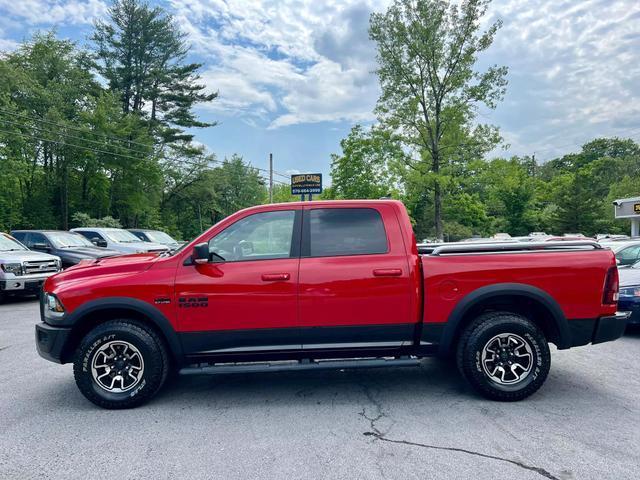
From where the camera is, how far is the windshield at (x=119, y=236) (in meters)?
15.3

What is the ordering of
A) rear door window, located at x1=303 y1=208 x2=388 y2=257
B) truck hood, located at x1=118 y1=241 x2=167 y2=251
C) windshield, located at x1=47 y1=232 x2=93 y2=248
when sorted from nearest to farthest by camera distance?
rear door window, located at x1=303 y1=208 x2=388 y2=257 < windshield, located at x1=47 y1=232 x2=93 y2=248 < truck hood, located at x1=118 y1=241 x2=167 y2=251

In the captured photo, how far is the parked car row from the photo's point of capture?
955 cm

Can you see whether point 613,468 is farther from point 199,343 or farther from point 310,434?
point 199,343

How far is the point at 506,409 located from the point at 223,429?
251 cm

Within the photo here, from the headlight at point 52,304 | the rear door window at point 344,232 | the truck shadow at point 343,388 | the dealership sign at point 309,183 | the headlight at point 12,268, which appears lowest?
the truck shadow at point 343,388

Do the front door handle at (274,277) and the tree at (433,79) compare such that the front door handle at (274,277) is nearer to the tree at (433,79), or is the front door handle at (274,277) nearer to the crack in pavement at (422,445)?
the crack in pavement at (422,445)

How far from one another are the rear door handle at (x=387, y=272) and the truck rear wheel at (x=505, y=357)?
2.93 feet

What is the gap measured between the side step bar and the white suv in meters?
11.4

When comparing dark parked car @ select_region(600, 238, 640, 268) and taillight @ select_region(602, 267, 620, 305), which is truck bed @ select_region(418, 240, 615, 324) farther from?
dark parked car @ select_region(600, 238, 640, 268)

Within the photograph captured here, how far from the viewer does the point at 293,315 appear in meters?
3.91

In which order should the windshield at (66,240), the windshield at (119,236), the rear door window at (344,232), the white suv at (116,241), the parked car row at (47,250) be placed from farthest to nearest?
the windshield at (119,236) < the white suv at (116,241) < the windshield at (66,240) < the parked car row at (47,250) < the rear door window at (344,232)

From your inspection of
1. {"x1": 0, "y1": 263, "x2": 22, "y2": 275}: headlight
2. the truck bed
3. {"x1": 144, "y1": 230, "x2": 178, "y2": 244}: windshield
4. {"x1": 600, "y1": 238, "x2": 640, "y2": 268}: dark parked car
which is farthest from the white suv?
{"x1": 600, "y1": 238, "x2": 640, "y2": 268}: dark parked car

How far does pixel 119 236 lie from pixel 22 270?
6.16m

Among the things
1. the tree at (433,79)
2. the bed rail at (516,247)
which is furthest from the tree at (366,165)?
the bed rail at (516,247)
